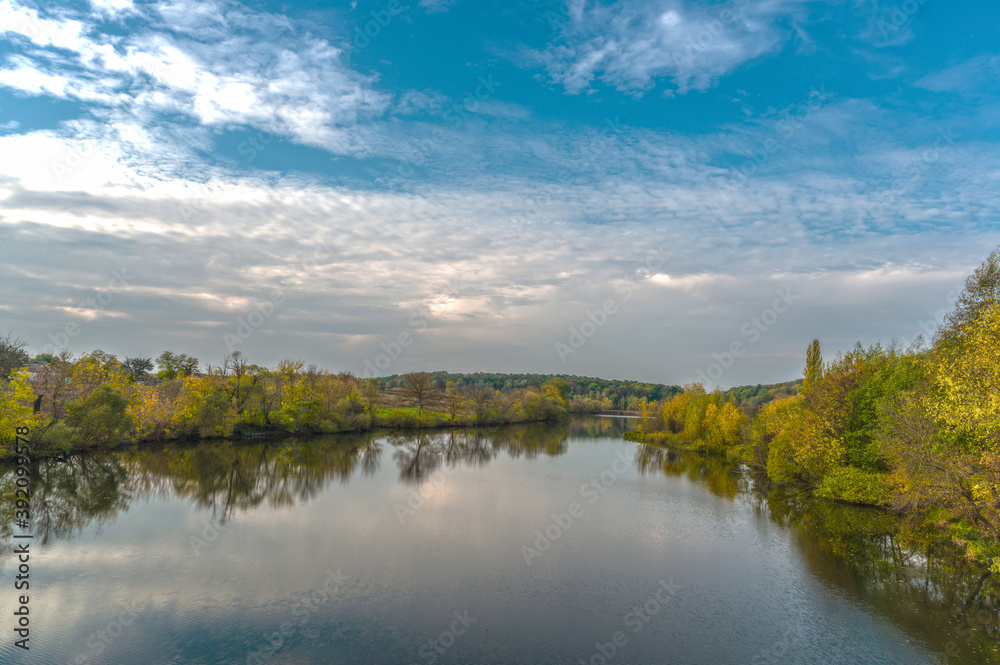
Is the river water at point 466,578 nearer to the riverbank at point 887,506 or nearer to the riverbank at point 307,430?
the riverbank at point 887,506

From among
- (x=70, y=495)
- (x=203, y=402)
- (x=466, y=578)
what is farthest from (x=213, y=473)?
(x=466, y=578)

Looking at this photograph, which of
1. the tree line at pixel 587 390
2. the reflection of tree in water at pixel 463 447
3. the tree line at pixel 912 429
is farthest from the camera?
the tree line at pixel 587 390

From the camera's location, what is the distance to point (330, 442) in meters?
52.7

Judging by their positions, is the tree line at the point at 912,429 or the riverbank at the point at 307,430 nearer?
the tree line at the point at 912,429

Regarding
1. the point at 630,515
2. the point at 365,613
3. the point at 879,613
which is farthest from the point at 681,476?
the point at 365,613

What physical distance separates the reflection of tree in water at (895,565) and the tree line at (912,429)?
3.74ft

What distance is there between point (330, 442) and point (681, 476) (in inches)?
1450

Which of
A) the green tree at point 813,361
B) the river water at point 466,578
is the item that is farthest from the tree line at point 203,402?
the green tree at point 813,361

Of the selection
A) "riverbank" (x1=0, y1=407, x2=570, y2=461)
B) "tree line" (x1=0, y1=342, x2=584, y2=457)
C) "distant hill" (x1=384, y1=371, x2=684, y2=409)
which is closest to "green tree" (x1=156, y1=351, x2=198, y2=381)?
"tree line" (x1=0, y1=342, x2=584, y2=457)

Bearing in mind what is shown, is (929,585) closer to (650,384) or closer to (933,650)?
(933,650)

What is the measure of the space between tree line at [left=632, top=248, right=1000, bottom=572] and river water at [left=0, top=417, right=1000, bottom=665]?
218 cm

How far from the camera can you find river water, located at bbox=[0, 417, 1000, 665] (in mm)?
11664

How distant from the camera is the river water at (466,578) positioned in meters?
11.7

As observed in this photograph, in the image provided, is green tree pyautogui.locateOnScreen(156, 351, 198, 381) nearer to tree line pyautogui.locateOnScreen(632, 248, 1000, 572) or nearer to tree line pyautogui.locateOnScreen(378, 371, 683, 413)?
tree line pyautogui.locateOnScreen(378, 371, 683, 413)
